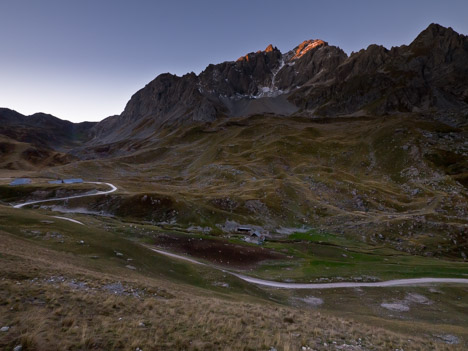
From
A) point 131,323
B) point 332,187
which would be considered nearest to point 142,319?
point 131,323

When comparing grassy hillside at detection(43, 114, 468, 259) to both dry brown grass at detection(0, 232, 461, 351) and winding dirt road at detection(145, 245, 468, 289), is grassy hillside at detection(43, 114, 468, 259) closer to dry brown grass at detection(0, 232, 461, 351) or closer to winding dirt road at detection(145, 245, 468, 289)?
winding dirt road at detection(145, 245, 468, 289)

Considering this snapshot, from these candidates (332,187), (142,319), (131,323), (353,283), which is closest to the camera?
(131,323)

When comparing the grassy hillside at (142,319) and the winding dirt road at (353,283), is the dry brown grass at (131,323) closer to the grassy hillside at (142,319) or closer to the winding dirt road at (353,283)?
the grassy hillside at (142,319)

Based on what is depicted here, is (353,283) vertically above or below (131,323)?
below

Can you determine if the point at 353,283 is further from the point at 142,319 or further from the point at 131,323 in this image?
the point at 131,323

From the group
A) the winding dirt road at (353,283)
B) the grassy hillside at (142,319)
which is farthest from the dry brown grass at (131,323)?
the winding dirt road at (353,283)

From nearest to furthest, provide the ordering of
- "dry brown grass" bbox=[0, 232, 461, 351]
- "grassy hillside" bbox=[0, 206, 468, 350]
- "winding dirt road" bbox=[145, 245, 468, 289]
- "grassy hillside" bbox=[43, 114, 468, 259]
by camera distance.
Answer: "dry brown grass" bbox=[0, 232, 461, 351], "grassy hillside" bbox=[0, 206, 468, 350], "winding dirt road" bbox=[145, 245, 468, 289], "grassy hillside" bbox=[43, 114, 468, 259]

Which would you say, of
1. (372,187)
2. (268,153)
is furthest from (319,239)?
(268,153)

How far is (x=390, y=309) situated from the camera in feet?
122

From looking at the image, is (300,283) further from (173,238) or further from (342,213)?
(342,213)

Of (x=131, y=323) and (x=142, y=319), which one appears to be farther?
(x=142, y=319)

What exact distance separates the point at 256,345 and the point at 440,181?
141 meters

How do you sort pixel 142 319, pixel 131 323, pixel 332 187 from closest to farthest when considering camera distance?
pixel 131 323
pixel 142 319
pixel 332 187

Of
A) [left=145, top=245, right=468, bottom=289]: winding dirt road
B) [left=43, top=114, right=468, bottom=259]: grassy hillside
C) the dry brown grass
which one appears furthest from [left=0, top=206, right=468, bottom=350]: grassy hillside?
[left=43, top=114, right=468, bottom=259]: grassy hillside
